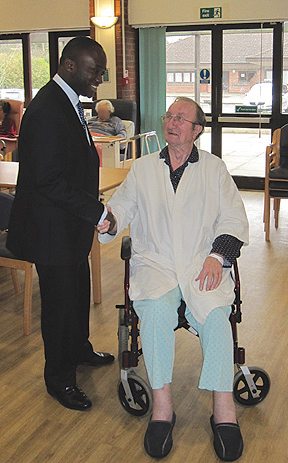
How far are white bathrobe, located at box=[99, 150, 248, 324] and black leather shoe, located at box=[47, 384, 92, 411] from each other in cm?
52

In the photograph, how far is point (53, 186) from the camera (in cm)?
221

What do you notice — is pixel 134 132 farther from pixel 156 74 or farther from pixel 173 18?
pixel 173 18

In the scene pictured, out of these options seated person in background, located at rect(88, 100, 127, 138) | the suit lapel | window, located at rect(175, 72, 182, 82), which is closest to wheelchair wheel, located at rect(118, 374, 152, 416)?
the suit lapel

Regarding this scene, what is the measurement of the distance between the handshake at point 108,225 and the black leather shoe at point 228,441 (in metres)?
0.87

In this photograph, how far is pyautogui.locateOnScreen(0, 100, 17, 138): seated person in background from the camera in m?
7.84

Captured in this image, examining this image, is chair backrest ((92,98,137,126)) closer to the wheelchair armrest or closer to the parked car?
the parked car

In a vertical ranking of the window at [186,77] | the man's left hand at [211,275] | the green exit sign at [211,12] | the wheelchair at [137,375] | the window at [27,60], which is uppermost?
the green exit sign at [211,12]

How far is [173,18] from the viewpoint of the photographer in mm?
7094

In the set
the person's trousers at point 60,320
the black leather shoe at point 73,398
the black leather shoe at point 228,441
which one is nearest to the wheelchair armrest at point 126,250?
the person's trousers at point 60,320

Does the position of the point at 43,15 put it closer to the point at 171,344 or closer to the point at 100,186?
the point at 100,186

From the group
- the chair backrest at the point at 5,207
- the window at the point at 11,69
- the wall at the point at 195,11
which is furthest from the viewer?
the window at the point at 11,69

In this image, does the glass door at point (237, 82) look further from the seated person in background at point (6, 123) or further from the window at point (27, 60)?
the seated person in background at point (6, 123)

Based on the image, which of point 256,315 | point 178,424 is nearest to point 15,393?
point 178,424

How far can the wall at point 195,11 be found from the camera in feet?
21.8
